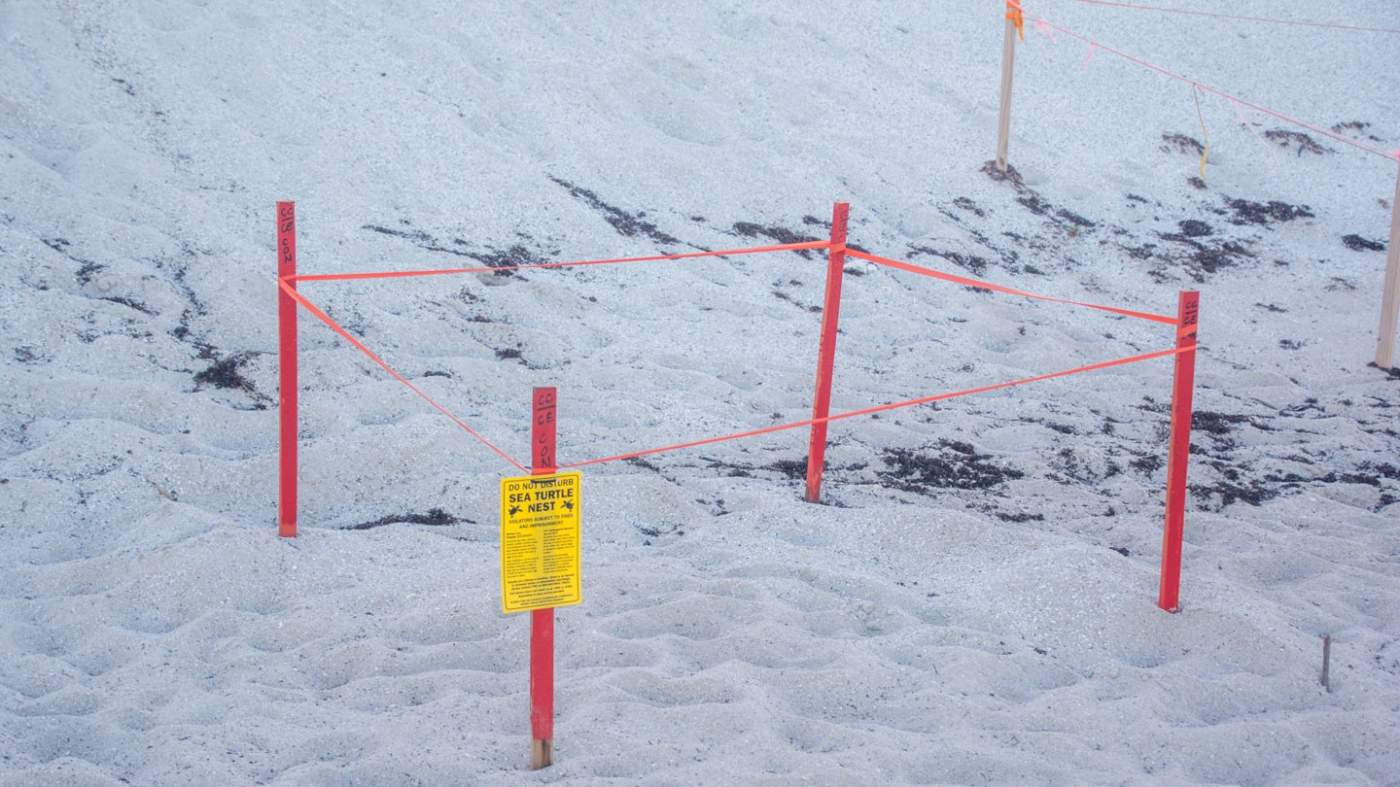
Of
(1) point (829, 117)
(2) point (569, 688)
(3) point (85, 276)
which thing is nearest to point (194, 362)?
(3) point (85, 276)

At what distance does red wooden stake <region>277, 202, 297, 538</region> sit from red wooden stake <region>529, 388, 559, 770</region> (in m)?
1.53

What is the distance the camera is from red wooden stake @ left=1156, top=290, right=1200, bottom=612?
13.2 feet

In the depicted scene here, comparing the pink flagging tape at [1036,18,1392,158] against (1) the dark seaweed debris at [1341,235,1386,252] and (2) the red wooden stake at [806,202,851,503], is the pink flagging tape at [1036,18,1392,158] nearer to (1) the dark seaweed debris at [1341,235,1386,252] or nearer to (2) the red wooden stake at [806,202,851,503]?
(1) the dark seaweed debris at [1341,235,1386,252]

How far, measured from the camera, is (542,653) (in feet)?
9.96

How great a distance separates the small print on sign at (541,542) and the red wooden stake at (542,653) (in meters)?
0.05

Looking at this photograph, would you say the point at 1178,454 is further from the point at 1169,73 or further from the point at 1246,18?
the point at 1246,18

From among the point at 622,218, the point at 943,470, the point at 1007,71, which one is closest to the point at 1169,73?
the point at 1007,71

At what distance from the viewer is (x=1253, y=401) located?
6.55 m

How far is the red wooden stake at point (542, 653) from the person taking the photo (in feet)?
9.72

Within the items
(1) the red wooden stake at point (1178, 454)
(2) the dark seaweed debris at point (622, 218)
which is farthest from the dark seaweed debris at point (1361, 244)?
(1) the red wooden stake at point (1178, 454)

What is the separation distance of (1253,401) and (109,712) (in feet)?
18.4

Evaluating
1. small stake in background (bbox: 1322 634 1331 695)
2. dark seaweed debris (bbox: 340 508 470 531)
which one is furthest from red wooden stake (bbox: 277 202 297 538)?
small stake in background (bbox: 1322 634 1331 695)

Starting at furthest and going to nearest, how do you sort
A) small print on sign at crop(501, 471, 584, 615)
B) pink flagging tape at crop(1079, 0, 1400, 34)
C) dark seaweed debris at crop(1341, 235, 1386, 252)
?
1. pink flagging tape at crop(1079, 0, 1400, 34)
2. dark seaweed debris at crop(1341, 235, 1386, 252)
3. small print on sign at crop(501, 471, 584, 615)

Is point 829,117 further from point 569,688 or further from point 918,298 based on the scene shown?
point 569,688
